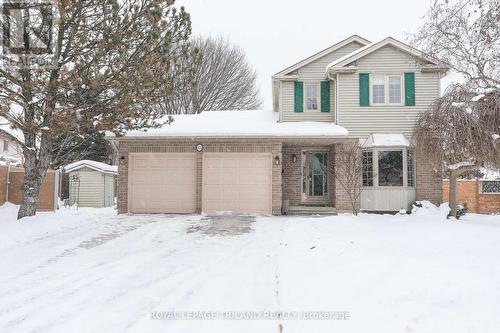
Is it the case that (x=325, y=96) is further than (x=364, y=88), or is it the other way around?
(x=325, y=96)

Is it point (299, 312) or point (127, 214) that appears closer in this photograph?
point (299, 312)

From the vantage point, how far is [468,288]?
4605 millimetres

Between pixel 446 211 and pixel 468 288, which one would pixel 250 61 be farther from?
pixel 468 288

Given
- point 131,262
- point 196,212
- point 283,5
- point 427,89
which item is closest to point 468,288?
point 131,262

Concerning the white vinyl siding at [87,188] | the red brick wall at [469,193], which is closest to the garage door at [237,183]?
the red brick wall at [469,193]

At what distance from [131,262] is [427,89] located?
12097 millimetres

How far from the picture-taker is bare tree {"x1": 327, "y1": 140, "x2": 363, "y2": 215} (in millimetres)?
13250

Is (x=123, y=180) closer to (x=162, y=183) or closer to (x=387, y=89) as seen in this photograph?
(x=162, y=183)

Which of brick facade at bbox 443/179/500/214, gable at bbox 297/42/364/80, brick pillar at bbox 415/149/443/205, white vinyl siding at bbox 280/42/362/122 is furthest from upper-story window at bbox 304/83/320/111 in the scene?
brick facade at bbox 443/179/500/214

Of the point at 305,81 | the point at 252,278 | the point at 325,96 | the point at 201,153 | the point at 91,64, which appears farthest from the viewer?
the point at 305,81

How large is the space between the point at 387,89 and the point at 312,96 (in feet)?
9.18

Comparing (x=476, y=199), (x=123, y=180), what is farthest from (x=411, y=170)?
(x=123, y=180)

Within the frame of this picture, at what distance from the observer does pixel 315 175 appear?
1561cm

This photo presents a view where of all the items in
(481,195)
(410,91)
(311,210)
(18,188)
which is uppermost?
(410,91)
